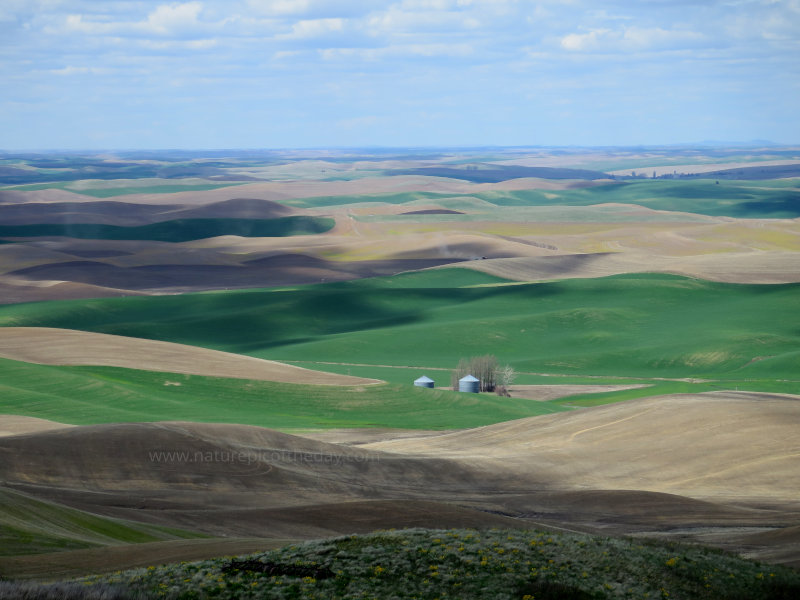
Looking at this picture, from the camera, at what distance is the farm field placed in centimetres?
2873

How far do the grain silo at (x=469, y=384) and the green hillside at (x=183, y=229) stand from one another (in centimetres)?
11634

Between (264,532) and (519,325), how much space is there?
68268 mm

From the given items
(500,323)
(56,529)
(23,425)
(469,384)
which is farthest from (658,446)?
(500,323)

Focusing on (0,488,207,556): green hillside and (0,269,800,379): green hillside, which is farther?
(0,269,800,379): green hillside

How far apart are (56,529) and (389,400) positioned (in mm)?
38678

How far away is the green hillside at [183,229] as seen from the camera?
180500 millimetres

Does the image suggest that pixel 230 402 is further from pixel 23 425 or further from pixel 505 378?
pixel 505 378

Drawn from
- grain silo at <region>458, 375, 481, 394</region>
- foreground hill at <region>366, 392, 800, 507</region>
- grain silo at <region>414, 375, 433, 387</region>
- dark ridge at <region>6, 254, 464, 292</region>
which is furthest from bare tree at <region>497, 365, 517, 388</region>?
dark ridge at <region>6, 254, 464, 292</region>

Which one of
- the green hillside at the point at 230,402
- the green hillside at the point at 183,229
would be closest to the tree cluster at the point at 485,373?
the green hillside at the point at 230,402

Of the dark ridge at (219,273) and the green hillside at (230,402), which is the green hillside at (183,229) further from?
the green hillside at (230,402)

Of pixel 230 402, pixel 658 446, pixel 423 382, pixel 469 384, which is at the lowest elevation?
pixel 469 384

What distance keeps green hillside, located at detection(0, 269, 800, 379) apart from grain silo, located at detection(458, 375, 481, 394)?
1013 cm

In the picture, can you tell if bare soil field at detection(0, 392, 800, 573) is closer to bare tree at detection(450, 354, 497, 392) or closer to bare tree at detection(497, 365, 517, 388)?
bare tree at detection(450, 354, 497, 392)

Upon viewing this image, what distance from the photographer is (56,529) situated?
956 inches
